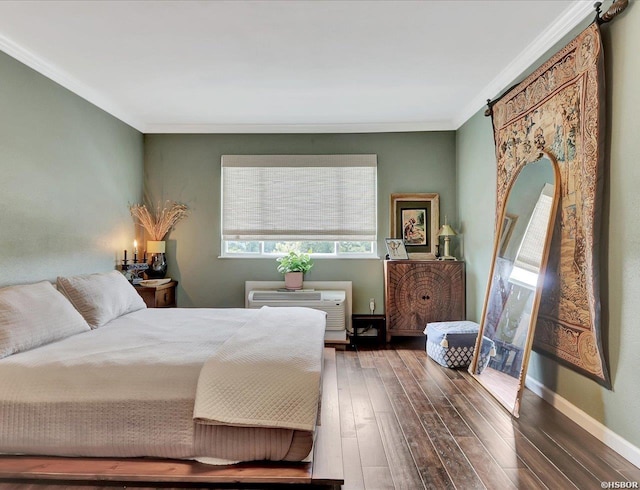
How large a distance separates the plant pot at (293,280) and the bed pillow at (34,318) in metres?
2.23

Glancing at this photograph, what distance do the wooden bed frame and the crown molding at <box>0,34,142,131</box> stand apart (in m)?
2.75

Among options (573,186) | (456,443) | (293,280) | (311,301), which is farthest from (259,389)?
(293,280)

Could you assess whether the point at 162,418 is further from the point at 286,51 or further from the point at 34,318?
the point at 286,51

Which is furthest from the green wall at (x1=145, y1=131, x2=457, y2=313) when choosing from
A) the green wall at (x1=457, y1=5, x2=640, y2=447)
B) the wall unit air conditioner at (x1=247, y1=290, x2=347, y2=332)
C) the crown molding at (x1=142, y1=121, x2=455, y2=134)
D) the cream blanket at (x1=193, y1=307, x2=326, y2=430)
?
the cream blanket at (x1=193, y1=307, x2=326, y2=430)

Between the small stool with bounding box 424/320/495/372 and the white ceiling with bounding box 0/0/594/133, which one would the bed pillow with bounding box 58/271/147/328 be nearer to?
the white ceiling with bounding box 0/0/594/133

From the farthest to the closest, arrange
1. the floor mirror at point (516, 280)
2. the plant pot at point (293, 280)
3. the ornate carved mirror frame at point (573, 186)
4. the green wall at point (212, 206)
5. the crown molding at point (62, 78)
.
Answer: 1. the green wall at point (212, 206)
2. the plant pot at point (293, 280)
3. the crown molding at point (62, 78)
4. the floor mirror at point (516, 280)
5. the ornate carved mirror frame at point (573, 186)

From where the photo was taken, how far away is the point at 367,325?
15.4ft

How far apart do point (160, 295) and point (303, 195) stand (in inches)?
81.0

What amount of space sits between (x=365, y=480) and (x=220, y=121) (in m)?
4.06

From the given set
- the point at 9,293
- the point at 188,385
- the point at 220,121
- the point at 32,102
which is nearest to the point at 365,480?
the point at 188,385

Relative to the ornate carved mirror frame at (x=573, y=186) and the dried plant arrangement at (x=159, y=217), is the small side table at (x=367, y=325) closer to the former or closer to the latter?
the ornate carved mirror frame at (x=573, y=186)

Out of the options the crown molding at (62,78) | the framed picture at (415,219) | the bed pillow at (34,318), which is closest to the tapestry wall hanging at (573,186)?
the framed picture at (415,219)

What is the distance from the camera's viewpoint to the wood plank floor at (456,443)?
1.80 metres

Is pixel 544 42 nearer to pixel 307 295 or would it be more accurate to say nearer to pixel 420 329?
pixel 420 329
